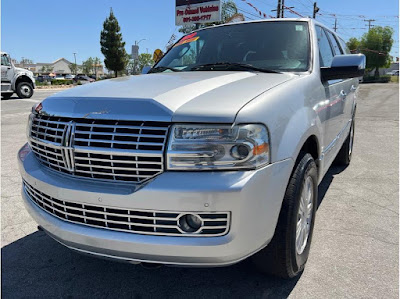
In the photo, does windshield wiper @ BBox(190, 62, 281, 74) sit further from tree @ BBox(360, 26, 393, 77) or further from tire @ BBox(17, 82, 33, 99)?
tree @ BBox(360, 26, 393, 77)

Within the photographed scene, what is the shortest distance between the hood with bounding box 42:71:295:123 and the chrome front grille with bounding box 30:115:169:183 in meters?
0.05

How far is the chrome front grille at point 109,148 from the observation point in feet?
5.76

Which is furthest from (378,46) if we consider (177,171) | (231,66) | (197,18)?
(177,171)

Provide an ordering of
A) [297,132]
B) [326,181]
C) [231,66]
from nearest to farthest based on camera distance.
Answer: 1. [297,132]
2. [231,66]
3. [326,181]

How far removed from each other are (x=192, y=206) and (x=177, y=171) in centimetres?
19

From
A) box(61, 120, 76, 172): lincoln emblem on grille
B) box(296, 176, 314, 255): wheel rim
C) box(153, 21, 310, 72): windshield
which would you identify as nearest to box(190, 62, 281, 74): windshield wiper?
box(153, 21, 310, 72): windshield

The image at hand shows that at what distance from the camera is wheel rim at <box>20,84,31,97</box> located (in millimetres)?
17788

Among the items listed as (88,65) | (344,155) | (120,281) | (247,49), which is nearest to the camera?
(120,281)

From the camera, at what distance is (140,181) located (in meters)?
1.79

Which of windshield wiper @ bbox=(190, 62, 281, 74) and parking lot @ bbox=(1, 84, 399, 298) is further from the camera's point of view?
windshield wiper @ bbox=(190, 62, 281, 74)

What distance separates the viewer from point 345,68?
2.73m

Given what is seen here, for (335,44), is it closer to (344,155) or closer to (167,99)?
(344,155)

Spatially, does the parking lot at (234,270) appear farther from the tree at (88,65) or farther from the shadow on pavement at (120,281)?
the tree at (88,65)

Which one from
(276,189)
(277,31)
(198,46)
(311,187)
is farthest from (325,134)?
(198,46)
